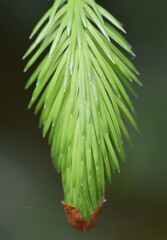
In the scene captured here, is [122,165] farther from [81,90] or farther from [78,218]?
[81,90]

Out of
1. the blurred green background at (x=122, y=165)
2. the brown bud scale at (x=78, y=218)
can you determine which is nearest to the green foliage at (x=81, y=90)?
the brown bud scale at (x=78, y=218)

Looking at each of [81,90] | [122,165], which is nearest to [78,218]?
[81,90]

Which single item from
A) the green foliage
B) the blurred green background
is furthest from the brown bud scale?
the blurred green background

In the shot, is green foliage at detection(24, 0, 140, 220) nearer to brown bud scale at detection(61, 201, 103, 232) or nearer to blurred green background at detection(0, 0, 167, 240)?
brown bud scale at detection(61, 201, 103, 232)

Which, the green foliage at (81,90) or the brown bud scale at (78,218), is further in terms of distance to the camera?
the brown bud scale at (78,218)

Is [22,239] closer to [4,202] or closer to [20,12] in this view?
[4,202]

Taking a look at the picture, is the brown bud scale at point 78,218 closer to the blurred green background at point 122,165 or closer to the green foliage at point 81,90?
Answer: the green foliage at point 81,90

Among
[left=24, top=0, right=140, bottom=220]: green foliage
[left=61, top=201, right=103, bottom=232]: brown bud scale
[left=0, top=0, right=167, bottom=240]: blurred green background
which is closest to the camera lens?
[left=24, top=0, right=140, bottom=220]: green foliage
